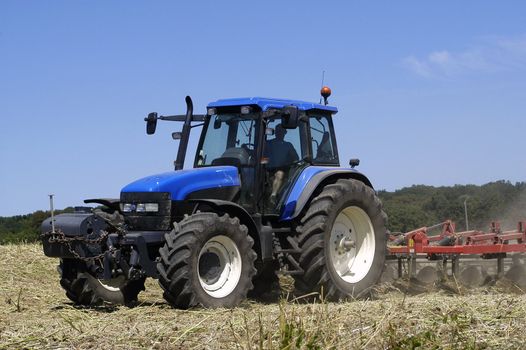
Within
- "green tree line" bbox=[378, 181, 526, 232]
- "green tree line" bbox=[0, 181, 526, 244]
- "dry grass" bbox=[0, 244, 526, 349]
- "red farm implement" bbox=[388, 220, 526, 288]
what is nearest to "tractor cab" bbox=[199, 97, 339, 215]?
"dry grass" bbox=[0, 244, 526, 349]

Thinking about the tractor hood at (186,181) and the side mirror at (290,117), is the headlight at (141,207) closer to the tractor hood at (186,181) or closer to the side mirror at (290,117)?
the tractor hood at (186,181)

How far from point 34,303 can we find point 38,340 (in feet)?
13.1

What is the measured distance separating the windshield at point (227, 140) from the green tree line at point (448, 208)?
8.84 meters

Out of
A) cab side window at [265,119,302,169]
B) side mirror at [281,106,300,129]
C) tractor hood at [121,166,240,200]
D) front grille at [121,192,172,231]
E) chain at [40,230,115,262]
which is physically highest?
side mirror at [281,106,300,129]

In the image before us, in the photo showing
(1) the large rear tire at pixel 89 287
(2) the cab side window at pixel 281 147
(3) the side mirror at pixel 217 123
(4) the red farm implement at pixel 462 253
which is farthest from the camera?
(4) the red farm implement at pixel 462 253

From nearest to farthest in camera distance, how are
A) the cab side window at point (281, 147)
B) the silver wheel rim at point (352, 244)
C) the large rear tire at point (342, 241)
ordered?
the large rear tire at point (342, 241) < the cab side window at point (281, 147) < the silver wheel rim at point (352, 244)

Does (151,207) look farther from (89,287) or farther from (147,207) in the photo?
(89,287)

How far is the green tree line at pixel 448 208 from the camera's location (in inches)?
818

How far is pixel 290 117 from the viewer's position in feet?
29.6

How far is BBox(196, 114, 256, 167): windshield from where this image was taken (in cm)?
950

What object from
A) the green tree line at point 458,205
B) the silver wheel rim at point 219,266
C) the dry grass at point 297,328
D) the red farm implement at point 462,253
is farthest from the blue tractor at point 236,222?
the green tree line at point 458,205

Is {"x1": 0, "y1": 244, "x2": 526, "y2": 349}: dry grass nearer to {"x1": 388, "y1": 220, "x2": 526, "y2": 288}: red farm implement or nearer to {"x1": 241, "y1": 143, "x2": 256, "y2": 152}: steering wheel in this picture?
{"x1": 241, "y1": 143, "x2": 256, "y2": 152}: steering wheel

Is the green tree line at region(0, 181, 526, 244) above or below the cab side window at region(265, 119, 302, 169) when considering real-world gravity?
below

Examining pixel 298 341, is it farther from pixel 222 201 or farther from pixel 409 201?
pixel 409 201
